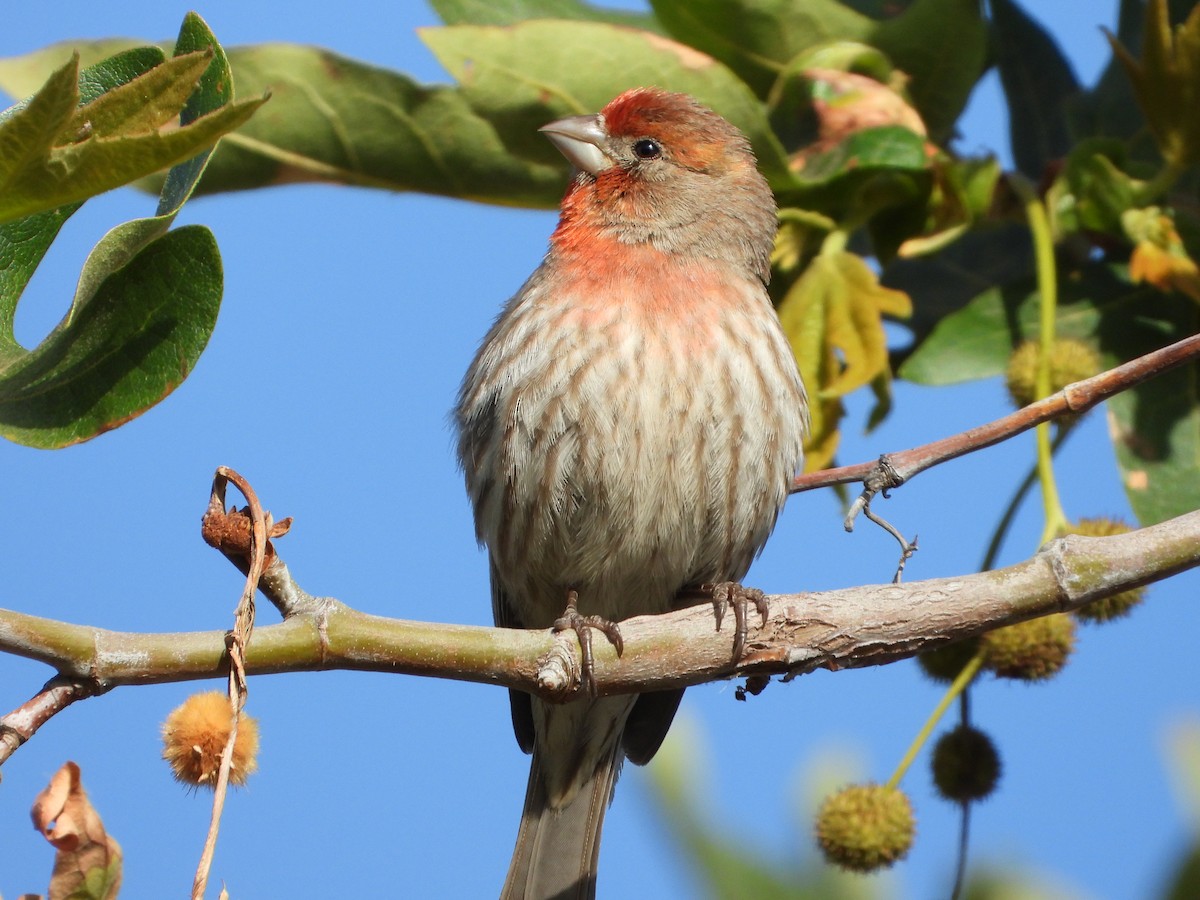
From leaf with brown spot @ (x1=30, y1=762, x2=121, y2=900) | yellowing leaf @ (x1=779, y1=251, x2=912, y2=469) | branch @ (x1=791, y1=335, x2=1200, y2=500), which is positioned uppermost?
yellowing leaf @ (x1=779, y1=251, x2=912, y2=469)

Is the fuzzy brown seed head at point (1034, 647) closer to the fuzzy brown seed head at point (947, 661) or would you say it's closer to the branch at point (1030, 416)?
the fuzzy brown seed head at point (947, 661)

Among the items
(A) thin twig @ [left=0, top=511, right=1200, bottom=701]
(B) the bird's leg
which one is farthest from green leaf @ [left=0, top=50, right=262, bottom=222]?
(B) the bird's leg

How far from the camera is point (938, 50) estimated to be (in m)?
4.34

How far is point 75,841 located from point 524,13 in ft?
11.2

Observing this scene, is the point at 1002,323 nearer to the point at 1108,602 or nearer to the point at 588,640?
the point at 1108,602

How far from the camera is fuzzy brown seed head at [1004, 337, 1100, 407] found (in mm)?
3896

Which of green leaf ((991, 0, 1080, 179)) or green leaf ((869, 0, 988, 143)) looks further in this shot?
green leaf ((991, 0, 1080, 179))

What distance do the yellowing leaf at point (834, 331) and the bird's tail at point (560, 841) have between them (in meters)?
1.47

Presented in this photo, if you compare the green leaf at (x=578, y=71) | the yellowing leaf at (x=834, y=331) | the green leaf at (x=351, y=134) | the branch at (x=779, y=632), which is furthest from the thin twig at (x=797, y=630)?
the green leaf at (x=351, y=134)

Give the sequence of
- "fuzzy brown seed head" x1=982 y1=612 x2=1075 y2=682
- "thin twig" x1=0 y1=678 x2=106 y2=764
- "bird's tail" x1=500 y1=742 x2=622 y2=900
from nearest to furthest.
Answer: "thin twig" x1=0 y1=678 x2=106 y2=764 → "fuzzy brown seed head" x1=982 y1=612 x2=1075 y2=682 → "bird's tail" x1=500 y1=742 x2=622 y2=900

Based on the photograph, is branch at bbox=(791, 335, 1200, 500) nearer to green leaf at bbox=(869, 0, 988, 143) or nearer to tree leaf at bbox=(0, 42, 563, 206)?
green leaf at bbox=(869, 0, 988, 143)

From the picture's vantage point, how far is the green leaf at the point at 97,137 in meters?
1.76

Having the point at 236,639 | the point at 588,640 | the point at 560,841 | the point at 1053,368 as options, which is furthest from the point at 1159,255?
the point at 236,639

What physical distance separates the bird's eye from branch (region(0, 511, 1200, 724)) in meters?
2.49
